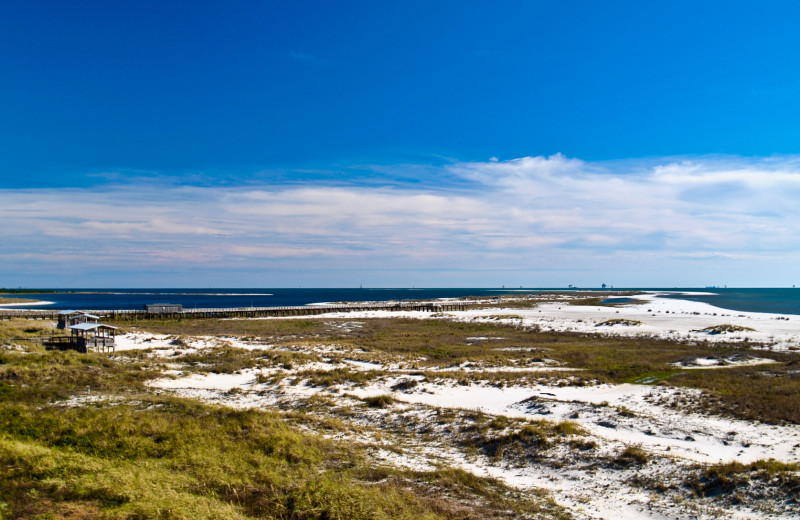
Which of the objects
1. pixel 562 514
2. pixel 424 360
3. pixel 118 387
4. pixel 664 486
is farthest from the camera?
pixel 424 360

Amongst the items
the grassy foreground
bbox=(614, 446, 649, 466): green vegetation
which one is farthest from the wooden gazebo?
bbox=(614, 446, 649, 466): green vegetation

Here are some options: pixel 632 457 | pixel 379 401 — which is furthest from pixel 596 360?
pixel 632 457

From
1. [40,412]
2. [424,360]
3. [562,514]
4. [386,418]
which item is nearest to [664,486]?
[562,514]

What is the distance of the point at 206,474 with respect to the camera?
396 inches

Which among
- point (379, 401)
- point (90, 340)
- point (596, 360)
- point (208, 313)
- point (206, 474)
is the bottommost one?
point (596, 360)

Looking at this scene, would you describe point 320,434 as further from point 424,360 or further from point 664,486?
point 424,360

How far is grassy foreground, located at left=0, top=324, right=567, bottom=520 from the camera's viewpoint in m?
8.50

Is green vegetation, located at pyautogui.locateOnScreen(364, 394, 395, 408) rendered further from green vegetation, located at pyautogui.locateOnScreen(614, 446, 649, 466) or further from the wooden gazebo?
the wooden gazebo

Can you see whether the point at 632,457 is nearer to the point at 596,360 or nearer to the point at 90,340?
the point at 596,360

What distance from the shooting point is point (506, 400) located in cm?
1914

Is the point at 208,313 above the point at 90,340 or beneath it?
beneath

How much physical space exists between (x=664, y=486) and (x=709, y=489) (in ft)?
2.79

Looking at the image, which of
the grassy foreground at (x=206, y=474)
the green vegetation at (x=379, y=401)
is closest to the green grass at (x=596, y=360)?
the green vegetation at (x=379, y=401)

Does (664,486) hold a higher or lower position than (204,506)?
lower
